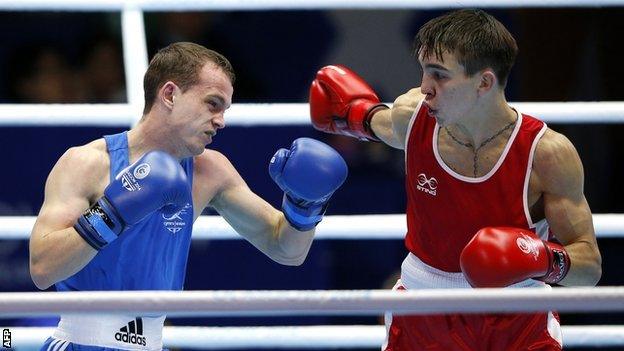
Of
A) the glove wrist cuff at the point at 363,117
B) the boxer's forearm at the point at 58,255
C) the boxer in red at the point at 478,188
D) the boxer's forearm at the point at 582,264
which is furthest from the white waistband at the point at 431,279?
the boxer's forearm at the point at 58,255

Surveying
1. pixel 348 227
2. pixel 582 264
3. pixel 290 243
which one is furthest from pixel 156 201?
pixel 582 264

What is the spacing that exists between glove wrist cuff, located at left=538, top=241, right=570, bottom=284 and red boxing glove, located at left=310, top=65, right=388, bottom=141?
676 millimetres

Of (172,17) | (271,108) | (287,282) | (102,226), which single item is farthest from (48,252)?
(172,17)

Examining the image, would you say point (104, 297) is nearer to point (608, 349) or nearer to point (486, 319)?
point (486, 319)

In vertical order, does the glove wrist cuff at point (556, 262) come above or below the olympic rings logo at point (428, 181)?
below

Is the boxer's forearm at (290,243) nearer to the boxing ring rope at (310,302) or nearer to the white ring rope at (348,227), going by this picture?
the white ring rope at (348,227)

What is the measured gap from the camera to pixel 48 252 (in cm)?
283

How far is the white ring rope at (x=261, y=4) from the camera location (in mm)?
3670

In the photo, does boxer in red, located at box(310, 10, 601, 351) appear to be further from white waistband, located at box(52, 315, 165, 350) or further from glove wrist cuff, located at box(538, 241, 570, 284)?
white waistband, located at box(52, 315, 165, 350)

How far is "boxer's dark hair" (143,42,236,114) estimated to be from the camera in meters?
3.12

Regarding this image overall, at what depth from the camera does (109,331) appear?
2949mm

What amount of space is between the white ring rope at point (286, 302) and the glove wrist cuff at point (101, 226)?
2.17ft

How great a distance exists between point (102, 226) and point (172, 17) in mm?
2363

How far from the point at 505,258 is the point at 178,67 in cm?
99
